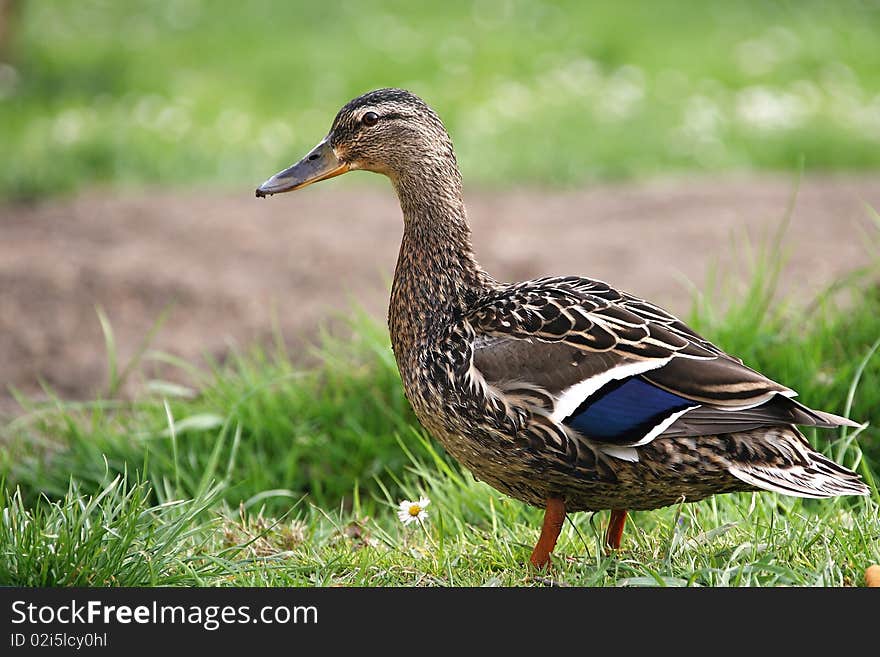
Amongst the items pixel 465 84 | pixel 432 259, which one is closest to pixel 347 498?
pixel 432 259

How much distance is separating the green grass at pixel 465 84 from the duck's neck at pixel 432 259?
205 inches

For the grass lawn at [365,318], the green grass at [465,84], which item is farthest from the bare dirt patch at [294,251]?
the green grass at [465,84]

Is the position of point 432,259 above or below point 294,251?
above

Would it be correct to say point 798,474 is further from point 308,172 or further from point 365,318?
point 365,318

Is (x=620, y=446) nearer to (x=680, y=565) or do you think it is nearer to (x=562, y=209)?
(x=680, y=565)

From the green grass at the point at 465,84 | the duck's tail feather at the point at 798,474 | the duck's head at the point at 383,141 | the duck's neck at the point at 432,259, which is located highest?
the green grass at the point at 465,84

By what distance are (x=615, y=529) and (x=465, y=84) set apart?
8067 millimetres

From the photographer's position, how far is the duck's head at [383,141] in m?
3.29

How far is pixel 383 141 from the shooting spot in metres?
3.29

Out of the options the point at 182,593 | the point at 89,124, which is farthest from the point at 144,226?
the point at 182,593

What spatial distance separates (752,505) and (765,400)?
0.66m

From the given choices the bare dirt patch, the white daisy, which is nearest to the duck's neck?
the white daisy

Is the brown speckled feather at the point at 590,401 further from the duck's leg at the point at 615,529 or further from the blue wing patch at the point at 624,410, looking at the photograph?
the duck's leg at the point at 615,529

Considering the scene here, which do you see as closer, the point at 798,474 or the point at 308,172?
the point at 798,474
